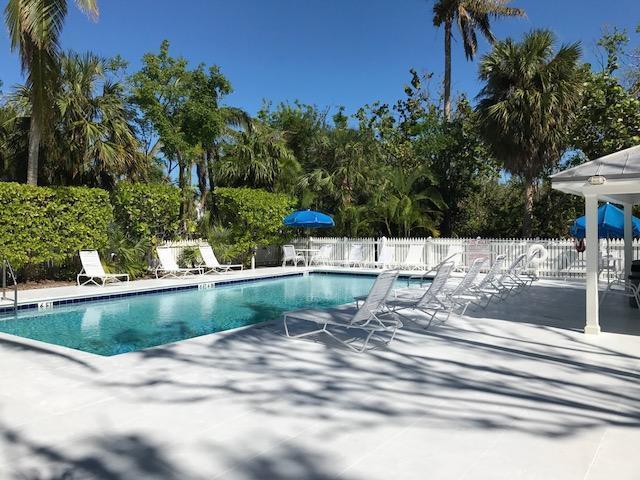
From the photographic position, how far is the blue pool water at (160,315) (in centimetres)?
791

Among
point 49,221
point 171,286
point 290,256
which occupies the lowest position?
point 171,286

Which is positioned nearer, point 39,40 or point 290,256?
point 39,40

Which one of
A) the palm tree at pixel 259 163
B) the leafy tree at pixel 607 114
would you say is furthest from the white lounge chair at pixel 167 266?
the leafy tree at pixel 607 114

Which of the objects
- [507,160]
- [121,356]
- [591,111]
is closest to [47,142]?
[121,356]

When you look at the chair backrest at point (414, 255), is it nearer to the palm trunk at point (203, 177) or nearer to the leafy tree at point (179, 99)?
the leafy tree at point (179, 99)

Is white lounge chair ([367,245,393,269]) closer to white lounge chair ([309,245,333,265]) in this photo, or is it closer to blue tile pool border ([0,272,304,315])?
white lounge chair ([309,245,333,265])

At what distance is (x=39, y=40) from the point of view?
11758 mm

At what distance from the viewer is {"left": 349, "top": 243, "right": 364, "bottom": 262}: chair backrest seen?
20141 millimetres

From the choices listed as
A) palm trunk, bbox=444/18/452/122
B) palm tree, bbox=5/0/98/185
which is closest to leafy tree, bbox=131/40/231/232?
palm tree, bbox=5/0/98/185

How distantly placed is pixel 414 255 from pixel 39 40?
1296cm

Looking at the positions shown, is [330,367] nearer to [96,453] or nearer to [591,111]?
[96,453]

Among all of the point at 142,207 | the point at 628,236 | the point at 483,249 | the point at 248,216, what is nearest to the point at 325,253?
the point at 248,216

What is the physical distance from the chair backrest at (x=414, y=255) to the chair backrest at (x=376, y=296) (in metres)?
12.2

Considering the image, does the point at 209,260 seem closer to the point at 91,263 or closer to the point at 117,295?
the point at 91,263
